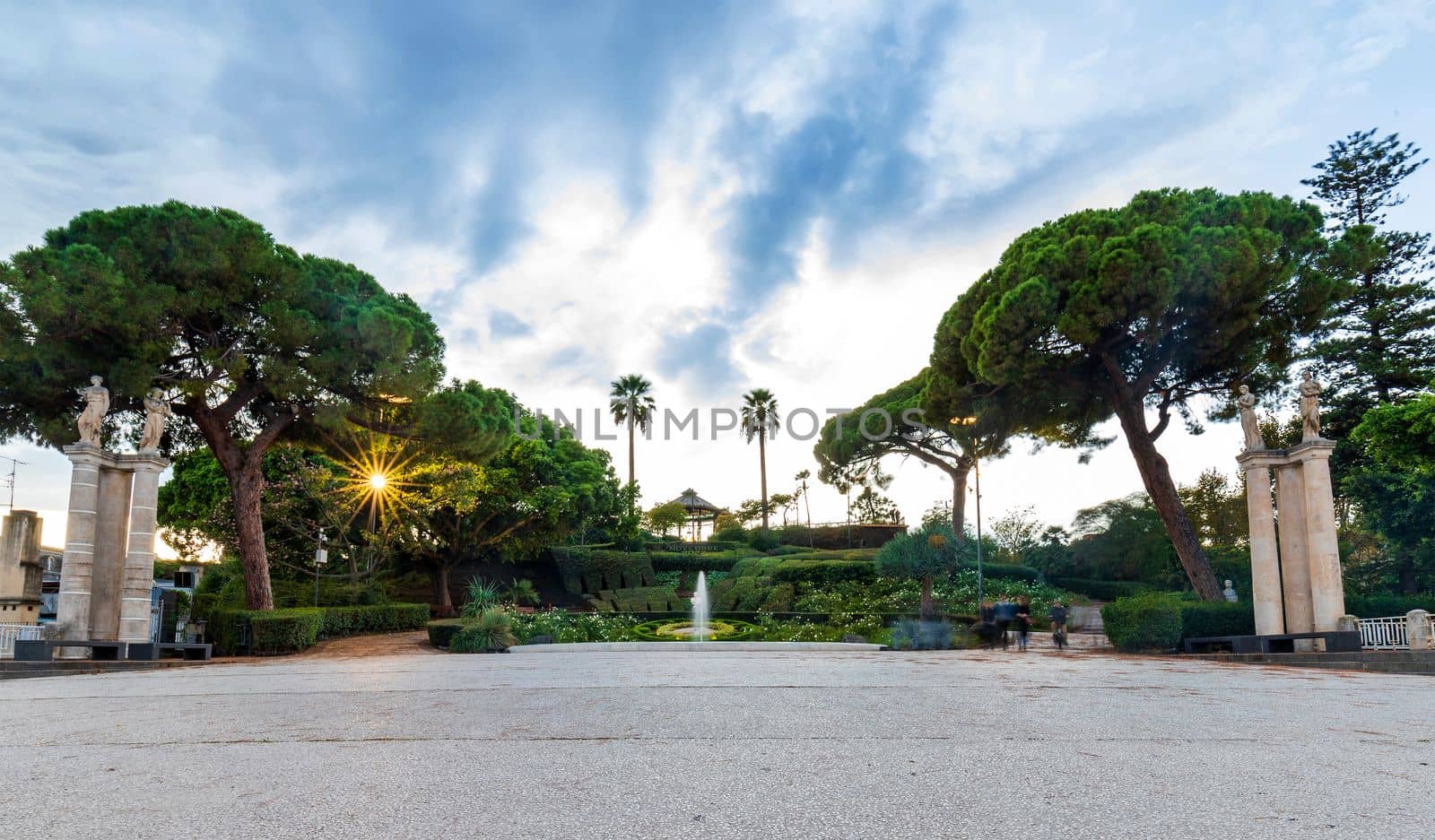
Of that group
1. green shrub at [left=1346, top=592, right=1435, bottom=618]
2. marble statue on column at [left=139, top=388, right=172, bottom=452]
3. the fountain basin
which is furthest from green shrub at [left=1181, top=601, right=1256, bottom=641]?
marble statue on column at [left=139, top=388, right=172, bottom=452]

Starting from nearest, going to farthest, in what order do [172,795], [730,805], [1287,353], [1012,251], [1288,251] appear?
[730,805], [172,795], [1288,251], [1287,353], [1012,251]

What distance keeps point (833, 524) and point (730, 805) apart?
156 ft

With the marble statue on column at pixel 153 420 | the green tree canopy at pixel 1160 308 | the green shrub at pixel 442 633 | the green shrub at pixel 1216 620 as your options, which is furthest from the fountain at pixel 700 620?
the marble statue on column at pixel 153 420

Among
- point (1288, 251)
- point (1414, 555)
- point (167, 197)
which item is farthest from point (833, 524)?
point (167, 197)

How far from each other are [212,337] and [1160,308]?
67.7ft

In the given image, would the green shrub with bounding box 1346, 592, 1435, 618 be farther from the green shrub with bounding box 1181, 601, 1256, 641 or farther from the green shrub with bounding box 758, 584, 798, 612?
the green shrub with bounding box 758, 584, 798, 612

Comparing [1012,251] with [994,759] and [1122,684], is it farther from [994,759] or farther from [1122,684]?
[994,759]

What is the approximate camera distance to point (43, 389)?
55.6 feet

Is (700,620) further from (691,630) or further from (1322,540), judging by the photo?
(1322,540)

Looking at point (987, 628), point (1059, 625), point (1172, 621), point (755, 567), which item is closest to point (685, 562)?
point (755, 567)

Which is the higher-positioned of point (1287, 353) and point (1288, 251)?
point (1288, 251)

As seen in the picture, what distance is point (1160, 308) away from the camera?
19.3m

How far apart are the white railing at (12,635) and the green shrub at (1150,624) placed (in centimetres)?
2004

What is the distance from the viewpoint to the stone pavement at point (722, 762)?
10.3 feet
